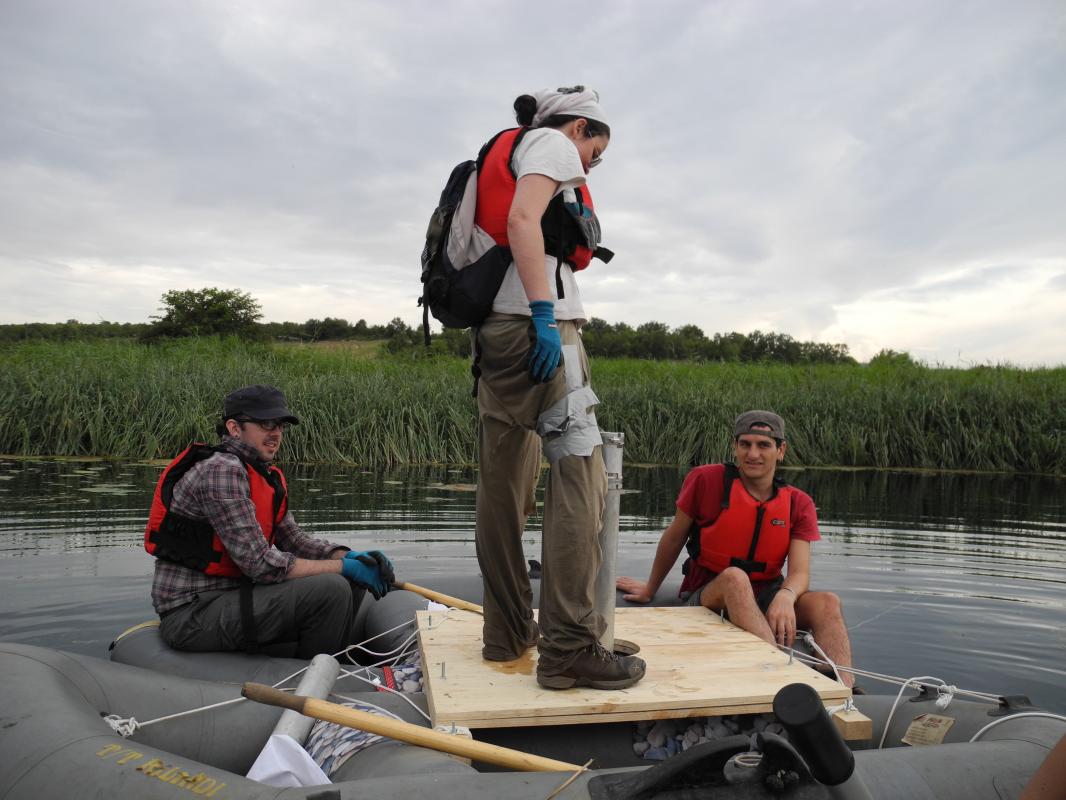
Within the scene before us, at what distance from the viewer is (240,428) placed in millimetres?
3510

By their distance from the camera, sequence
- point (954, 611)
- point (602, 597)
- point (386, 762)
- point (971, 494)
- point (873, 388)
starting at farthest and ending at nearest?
point (873, 388), point (971, 494), point (954, 611), point (602, 597), point (386, 762)

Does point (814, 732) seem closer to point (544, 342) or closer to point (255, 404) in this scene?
point (544, 342)

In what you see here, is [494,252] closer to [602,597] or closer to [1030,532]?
[602,597]

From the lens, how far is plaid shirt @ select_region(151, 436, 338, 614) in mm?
3279

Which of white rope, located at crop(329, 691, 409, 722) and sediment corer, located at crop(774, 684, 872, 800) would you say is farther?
white rope, located at crop(329, 691, 409, 722)

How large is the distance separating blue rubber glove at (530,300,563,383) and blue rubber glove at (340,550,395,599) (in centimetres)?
145

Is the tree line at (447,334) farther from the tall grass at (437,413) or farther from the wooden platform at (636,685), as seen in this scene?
the wooden platform at (636,685)

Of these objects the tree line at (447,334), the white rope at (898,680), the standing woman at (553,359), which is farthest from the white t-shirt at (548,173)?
the tree line at (447,334)

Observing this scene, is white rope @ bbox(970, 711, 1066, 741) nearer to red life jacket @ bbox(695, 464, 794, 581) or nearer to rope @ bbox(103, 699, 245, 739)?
red life jacket @ bbox(695, 464, 794, 581)

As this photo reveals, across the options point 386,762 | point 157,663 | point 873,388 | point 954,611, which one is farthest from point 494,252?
point 873,388

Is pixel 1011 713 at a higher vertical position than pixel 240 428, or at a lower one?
lower

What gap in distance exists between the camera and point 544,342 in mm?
2502

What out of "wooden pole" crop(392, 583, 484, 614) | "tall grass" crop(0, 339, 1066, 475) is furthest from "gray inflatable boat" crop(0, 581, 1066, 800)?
"tall grass" crop(0, 339, 1066, 475)

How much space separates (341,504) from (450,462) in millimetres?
3253
